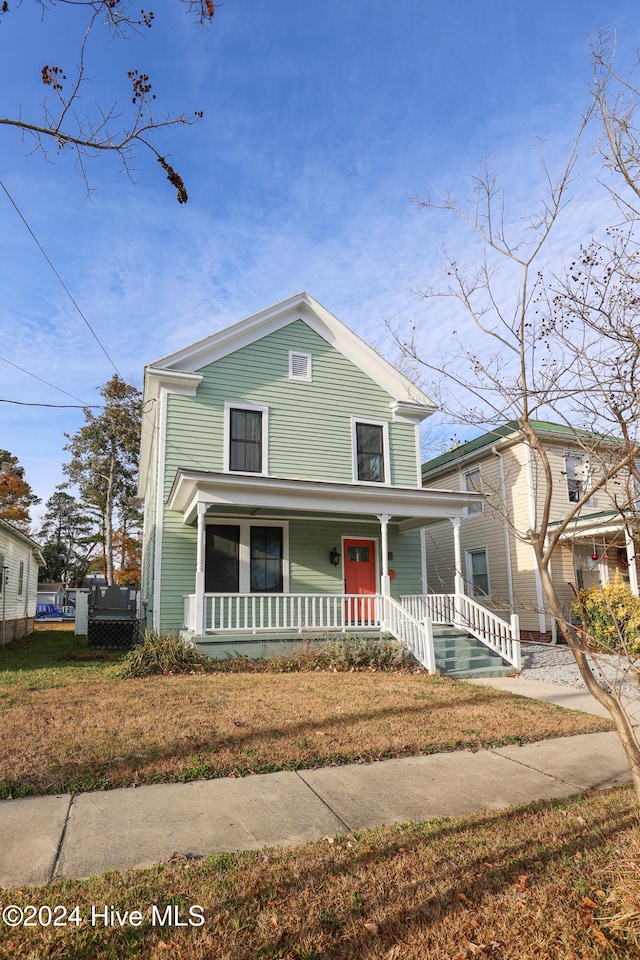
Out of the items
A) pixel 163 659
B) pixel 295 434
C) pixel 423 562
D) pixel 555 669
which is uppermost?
pixel 295 434

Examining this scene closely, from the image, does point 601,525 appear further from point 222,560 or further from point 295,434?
point 295,434

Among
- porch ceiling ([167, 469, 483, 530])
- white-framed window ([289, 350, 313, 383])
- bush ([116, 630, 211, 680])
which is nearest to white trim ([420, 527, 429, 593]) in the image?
porch ceiling ([167, 469, 483, 530])

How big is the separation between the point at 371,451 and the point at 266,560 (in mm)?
3903

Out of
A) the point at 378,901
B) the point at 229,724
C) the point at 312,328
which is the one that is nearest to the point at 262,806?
the point at 378,901

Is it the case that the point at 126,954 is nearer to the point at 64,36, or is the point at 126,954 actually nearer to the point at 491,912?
the point at 491,912

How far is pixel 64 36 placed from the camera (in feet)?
13.2

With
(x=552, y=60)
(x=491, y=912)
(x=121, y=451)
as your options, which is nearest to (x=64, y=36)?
(x=552, y=60)

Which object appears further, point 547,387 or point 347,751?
point 347,751

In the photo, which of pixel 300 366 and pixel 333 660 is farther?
pixel 300 366

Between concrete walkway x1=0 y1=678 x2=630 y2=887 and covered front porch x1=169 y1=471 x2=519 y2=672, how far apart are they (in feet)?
16.8

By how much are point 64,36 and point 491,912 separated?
5.94 meters

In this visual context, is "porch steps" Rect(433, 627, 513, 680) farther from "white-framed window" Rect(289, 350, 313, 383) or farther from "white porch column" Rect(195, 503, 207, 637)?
"white-framed window" Rect(289, 350, 313, 383)

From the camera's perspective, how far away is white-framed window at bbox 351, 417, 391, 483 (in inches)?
568

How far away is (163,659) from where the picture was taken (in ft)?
32.1
